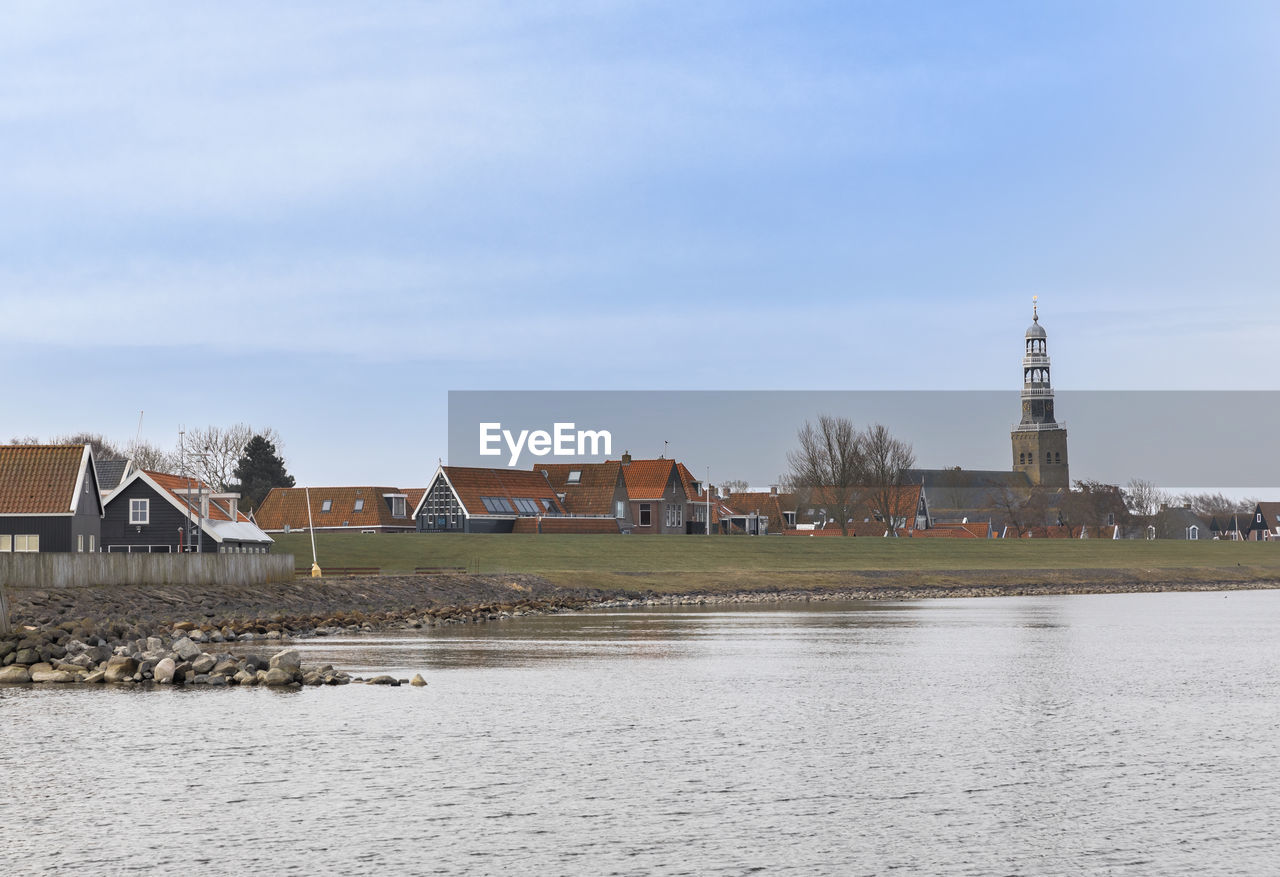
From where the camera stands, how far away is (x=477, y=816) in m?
16.6

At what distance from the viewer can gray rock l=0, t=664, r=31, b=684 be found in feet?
102

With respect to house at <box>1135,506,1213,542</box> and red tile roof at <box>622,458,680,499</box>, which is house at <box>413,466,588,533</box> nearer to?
red tile roof at <box>622,458,680,499</box>

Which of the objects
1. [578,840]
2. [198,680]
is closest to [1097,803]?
[578,840]

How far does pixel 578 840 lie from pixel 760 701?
1266 centimetres

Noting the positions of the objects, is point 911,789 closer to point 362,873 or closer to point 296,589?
point 362,873

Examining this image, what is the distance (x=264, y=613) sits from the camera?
165 ft

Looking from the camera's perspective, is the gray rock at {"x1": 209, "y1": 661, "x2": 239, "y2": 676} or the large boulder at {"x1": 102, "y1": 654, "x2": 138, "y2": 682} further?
the gray rock at {"x1": 209, "y1": 661, "x2": 239, "y2": 676}

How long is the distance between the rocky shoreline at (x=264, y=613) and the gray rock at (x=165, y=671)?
0.08 feet

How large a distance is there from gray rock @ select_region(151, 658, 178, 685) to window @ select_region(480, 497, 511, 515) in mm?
71331

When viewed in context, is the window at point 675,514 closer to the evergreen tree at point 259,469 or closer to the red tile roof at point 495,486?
the red tile roof at point 495,486

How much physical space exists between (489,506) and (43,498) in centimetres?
4595

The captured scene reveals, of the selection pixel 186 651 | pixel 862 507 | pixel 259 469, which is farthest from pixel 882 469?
pixel 186 651

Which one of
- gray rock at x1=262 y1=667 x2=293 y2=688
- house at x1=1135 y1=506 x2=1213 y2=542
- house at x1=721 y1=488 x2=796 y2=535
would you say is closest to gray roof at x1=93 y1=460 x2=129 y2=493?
gray rock at x1=262 y1=667 x2=293 y2=688

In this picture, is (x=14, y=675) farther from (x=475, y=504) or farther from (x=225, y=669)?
(x=475, y=504)
